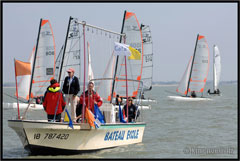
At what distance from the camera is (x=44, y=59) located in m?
35.9

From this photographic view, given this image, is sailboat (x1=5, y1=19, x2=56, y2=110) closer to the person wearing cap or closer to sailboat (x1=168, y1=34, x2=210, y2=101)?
sailboat (x1=168, y1=34, x2=210, y2=101)

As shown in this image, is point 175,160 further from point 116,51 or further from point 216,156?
point 116,51

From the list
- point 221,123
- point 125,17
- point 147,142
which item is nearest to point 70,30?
point 125,17

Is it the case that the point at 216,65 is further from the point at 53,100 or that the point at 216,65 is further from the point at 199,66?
the point at 53,100

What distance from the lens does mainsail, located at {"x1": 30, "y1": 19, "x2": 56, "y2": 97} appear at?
35719mm

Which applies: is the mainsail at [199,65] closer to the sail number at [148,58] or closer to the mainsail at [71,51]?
the sail number at [148,58]

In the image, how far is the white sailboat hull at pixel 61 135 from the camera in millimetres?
12109

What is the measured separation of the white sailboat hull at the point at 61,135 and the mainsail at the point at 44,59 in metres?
22.8

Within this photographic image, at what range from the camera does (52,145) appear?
12.4 m

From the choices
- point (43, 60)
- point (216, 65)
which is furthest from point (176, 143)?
point (216, 65)

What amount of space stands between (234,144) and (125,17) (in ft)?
58.9

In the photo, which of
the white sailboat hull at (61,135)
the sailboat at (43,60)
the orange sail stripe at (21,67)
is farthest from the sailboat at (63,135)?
the sailboat at (43,60)

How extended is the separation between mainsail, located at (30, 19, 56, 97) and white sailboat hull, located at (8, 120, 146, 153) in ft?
74.9

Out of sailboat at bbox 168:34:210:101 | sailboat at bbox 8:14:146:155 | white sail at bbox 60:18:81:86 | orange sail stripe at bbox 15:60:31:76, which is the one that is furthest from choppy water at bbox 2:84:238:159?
sailboat at bbox 168:34:210:101
